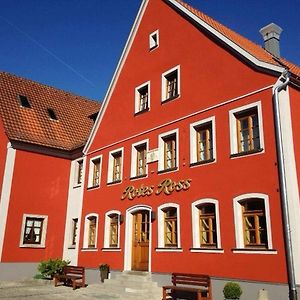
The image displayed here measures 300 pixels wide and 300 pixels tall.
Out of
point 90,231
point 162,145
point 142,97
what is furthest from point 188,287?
point 142,97

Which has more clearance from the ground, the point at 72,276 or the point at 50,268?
the point at 50,268

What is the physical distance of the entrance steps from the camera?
43.3ft

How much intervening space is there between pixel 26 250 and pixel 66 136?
702cm

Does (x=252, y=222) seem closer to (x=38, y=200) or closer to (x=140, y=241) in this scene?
(x=140, y=241)

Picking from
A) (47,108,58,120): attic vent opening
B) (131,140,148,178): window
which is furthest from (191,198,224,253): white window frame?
(47,108,58,120): attic vent opening

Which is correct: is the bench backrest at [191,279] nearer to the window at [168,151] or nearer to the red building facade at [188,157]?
the red building facade at [188,157]

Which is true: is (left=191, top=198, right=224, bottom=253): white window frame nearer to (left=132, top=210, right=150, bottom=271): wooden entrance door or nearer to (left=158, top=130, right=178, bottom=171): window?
(left=158, top=130, right=178, bottom=171): window

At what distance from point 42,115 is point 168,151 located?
10769 mm

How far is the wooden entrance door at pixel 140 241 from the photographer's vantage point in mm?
15207

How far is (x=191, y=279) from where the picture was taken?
40.1 feet

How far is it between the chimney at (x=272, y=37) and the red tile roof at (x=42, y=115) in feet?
35.5

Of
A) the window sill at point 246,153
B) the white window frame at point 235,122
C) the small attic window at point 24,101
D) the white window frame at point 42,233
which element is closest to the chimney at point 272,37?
the white window frame at point 235,122

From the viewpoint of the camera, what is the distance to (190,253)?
12.9 meters

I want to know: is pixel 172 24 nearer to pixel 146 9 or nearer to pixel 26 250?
pixel 146 9
